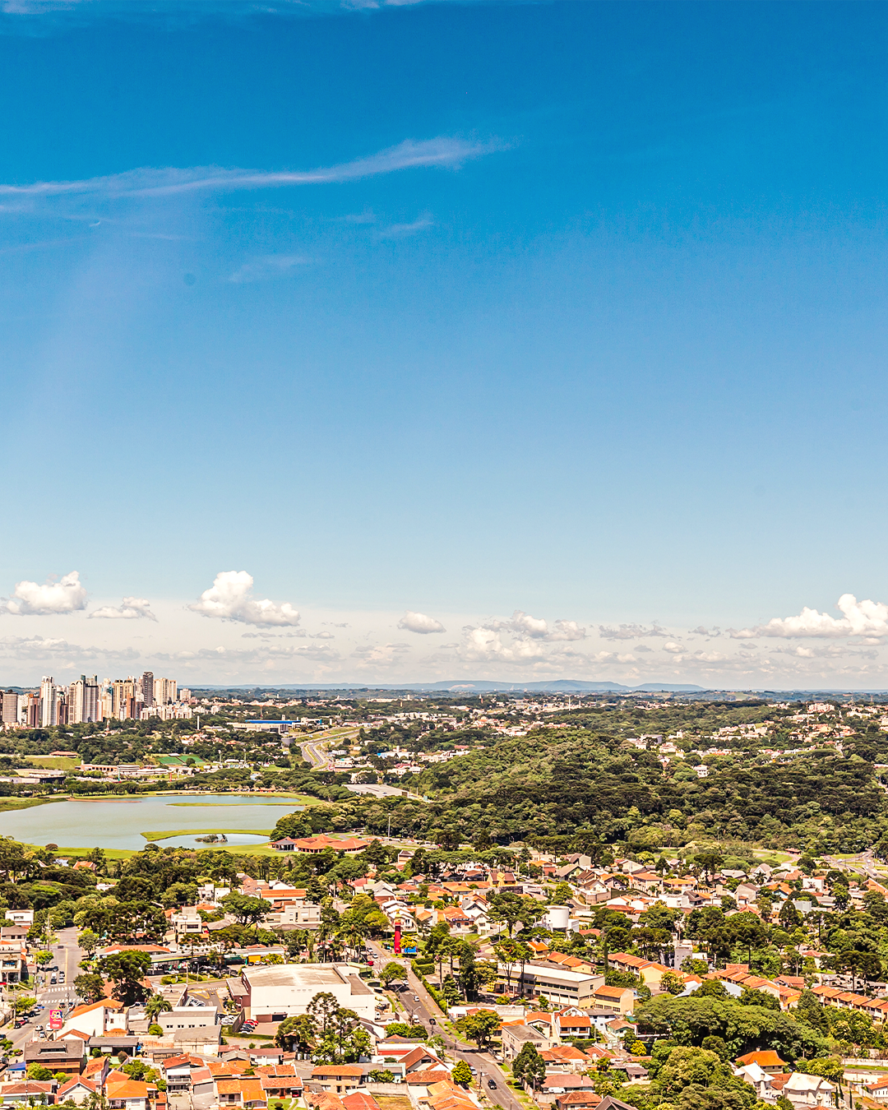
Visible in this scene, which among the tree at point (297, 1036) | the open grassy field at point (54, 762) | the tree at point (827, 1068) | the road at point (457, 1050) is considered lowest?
the open grassy field at point (54, 762)

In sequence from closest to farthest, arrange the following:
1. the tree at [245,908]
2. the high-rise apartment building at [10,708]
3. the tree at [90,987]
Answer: the tree at [90,987] < the tree at [245,908] < the high-rise apartment building at [10,708]

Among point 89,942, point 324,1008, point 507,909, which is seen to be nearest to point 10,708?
point 89,942

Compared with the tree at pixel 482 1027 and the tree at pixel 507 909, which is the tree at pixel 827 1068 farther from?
the tree at pixel 507 909

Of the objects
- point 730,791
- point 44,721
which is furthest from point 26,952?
point 44,721

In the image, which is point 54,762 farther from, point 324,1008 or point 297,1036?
point 297,1036

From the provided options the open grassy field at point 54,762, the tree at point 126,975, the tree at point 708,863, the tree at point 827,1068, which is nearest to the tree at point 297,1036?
the tree at point 126,975

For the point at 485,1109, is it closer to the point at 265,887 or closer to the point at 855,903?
the point at 265,887
